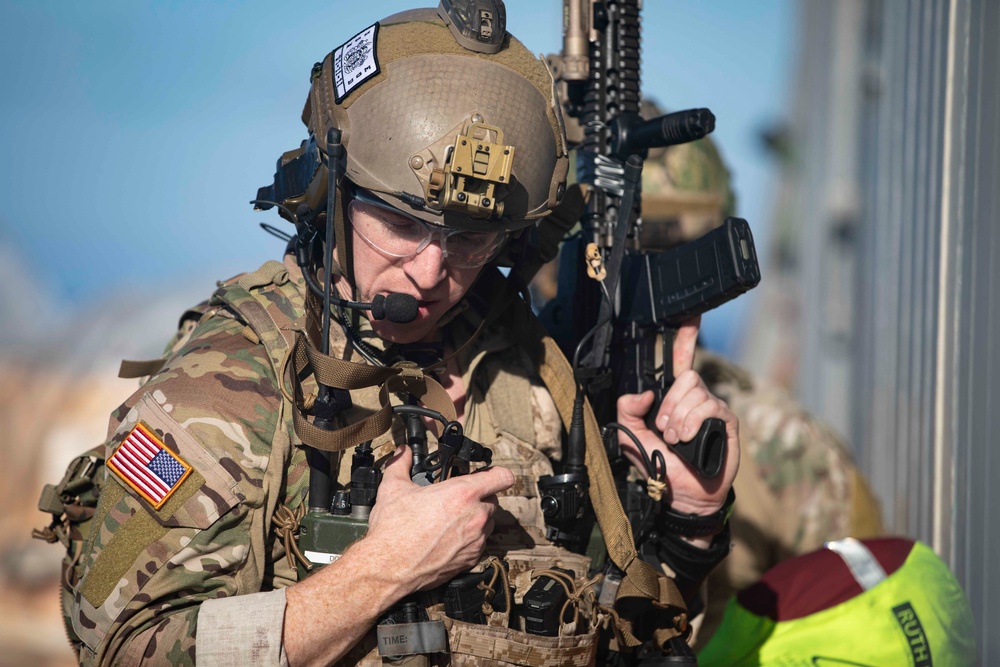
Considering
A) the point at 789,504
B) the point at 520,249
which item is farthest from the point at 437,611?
the point at 789,504

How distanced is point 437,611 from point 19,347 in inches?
231

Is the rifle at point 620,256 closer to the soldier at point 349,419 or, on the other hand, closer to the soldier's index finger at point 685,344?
the soldier's index finger at point 685,344

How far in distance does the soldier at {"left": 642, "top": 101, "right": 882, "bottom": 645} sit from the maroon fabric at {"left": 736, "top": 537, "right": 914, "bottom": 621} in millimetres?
824

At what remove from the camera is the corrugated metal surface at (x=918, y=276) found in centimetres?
403

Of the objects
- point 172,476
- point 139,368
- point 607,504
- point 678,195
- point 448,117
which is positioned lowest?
point 607,504

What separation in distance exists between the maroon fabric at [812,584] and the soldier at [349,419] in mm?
711

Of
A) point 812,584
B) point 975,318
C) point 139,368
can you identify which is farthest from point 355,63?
point 975,318

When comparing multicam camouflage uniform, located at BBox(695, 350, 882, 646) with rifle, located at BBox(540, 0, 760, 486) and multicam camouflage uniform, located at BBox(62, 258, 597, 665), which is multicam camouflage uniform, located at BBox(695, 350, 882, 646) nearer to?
rifle, located at BBox(540, 0, 760, 486)

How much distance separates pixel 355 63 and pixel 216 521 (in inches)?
47.1

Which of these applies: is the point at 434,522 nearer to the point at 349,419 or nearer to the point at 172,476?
the point at 349,419

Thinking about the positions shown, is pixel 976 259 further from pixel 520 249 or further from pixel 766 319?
pixel 766 319

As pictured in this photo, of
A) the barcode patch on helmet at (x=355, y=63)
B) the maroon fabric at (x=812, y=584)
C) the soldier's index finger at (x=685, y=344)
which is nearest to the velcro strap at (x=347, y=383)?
the barcode patch on helmet at (x=355, y=63)

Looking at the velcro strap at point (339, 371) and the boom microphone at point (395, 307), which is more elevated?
the boom microphone at point (395, 307)

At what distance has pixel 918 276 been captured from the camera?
18.9 feet
